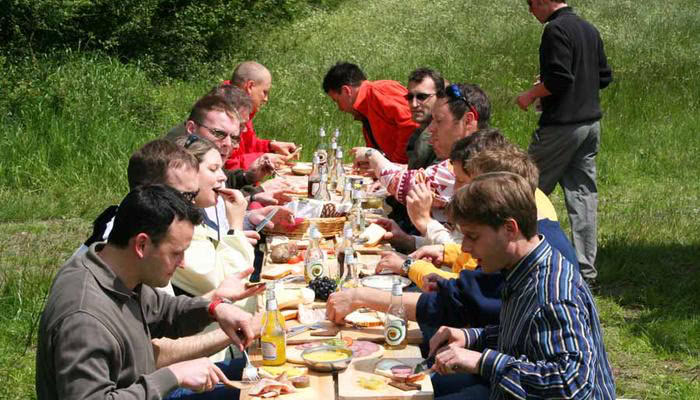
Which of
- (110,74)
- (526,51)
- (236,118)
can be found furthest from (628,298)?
(526,51)

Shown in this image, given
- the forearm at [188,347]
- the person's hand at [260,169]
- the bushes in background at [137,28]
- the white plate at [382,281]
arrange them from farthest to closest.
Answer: the bushes in background at [137,28], the person's hand at [260,169], the white plate at [382,281], the forearm at [188,347]

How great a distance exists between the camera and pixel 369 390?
3.22 metres

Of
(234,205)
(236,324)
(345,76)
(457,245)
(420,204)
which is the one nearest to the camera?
(236,324)

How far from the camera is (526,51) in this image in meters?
16.5

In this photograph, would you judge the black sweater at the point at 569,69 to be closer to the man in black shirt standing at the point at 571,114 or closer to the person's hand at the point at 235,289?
the man in black shirt standing at the point at 571,114

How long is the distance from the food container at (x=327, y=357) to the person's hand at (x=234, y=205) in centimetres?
162

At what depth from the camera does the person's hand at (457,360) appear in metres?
3.16

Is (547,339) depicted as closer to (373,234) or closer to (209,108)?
(373,234)

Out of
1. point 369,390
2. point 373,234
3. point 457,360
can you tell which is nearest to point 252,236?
point 373,234

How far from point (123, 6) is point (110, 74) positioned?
4.36 meters

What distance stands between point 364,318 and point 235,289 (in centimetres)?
53

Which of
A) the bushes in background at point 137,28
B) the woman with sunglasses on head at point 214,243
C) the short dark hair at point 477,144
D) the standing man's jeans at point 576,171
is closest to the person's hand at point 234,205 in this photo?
the woman with sunglasses on head at point 214,243

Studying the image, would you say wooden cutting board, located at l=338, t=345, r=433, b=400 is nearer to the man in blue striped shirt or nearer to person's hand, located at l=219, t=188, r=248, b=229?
the man in blue striped shirt

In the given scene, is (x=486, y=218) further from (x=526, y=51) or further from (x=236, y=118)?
(x=526, y=51)
